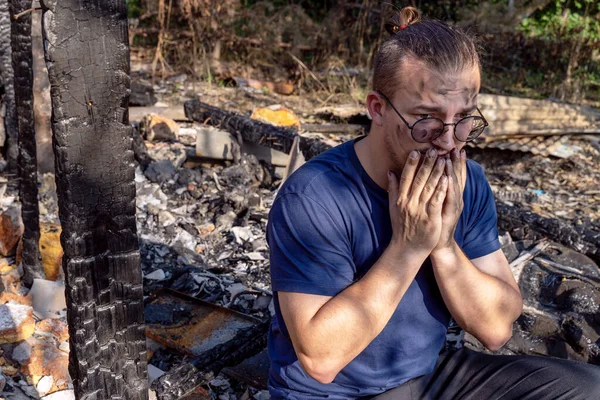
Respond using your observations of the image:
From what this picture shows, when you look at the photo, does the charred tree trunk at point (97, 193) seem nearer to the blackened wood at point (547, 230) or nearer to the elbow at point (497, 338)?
the elbow at point (497, 338)

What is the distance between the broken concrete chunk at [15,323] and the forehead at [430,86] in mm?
2741

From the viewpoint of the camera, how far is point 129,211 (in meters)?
2.25

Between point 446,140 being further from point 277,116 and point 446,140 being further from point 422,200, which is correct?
point 277,116

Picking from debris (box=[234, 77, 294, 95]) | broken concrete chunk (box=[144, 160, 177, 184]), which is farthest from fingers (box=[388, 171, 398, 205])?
debris (box=[234, 77, 294, 95])

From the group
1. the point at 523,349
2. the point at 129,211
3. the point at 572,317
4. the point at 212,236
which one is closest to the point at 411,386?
the point at 129,211

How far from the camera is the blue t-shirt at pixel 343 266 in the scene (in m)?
2.24

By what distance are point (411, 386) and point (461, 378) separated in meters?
0.23

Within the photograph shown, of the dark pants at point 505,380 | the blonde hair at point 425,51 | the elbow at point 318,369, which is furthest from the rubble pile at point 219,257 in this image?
the blonde hair at point 425,51

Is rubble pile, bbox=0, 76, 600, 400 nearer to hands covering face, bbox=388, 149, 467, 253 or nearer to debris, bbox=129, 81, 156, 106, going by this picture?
debris, bbox=129, 81, 156, 106

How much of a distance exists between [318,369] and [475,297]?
2.25 feet

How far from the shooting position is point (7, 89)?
6.26 m

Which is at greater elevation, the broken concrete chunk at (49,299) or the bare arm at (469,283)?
the bare arm at (469,283)

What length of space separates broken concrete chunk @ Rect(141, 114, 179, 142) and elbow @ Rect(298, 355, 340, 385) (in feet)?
21.1

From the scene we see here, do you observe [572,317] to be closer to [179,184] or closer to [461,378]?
[461,378]
